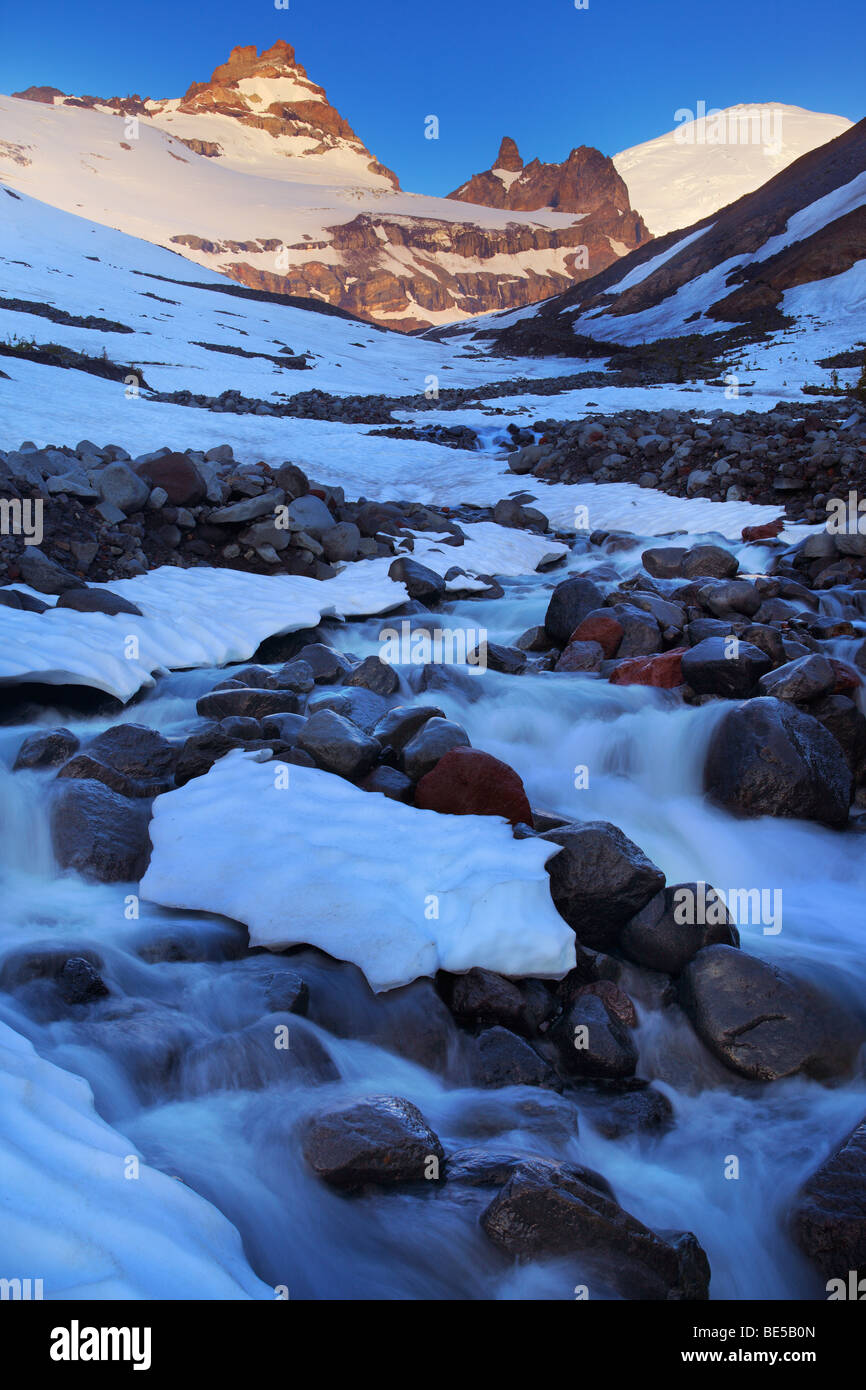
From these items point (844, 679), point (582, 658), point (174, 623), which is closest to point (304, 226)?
point (174, 623)

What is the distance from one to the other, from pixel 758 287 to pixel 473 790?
45648 millimetres

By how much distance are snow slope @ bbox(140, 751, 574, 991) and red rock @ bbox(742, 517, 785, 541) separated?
8.31 m

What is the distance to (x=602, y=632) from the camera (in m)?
7.66

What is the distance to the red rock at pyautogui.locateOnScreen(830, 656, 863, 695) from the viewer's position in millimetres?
5879

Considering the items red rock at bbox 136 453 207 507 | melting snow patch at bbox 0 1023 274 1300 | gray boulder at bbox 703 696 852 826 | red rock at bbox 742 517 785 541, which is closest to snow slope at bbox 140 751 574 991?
melting snow patch at bbox 0 1023 274 1300

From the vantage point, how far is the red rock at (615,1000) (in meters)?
3.62

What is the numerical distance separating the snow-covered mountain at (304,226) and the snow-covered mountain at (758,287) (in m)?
87.2

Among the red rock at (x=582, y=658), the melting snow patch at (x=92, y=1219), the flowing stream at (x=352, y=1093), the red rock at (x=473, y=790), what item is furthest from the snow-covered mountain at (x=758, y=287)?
the melting snow patch at (x=92, y=1219)

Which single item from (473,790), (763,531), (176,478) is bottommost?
(473,790)

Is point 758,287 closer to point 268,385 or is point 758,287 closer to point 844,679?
point 268,385

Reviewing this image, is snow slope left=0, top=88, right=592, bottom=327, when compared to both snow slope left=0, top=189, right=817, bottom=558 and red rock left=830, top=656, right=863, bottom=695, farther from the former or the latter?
red rock left=830, top=656, right=863, bottom=695

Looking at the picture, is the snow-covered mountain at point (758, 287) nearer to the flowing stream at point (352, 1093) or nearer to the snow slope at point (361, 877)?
the snow slope at point (361, 877)
